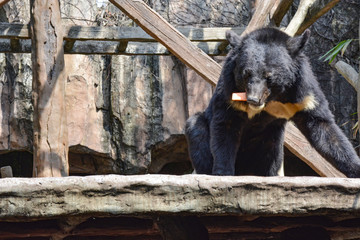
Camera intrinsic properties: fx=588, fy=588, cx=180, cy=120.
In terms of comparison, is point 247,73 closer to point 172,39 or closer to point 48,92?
point 172,39

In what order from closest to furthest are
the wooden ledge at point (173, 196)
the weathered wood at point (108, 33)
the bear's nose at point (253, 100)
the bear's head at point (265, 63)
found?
the wooden ledge at point (173, 196)
the bear's nose at point (253, 100)
the bear's head at point (265, 63)
the weathered wood at point (108, 33)

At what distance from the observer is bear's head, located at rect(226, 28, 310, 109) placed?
Answer: 363 centimetres

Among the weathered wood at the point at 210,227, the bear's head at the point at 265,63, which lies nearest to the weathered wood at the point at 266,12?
the bear's head at the point at 265,63

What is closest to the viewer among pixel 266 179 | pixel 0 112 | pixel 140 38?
pixel 266 179

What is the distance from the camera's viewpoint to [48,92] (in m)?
5.10

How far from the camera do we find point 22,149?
7168 millimetres

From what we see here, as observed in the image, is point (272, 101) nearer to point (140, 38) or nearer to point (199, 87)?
point (140, 38)

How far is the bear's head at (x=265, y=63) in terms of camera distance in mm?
3628

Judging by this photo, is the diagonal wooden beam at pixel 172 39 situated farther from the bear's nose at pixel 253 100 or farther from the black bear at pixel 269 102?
the bear's nose at pixel 253 100

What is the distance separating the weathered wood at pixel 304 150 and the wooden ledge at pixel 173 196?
107 inches

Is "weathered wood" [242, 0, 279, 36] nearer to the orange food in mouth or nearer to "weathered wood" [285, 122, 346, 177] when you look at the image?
"weathered wood" [285, 122, 346, 177]

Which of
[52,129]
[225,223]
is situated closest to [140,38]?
[52,129]

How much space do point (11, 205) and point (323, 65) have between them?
629 centimetres

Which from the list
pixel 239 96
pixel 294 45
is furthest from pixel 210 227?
pixel 294 45
